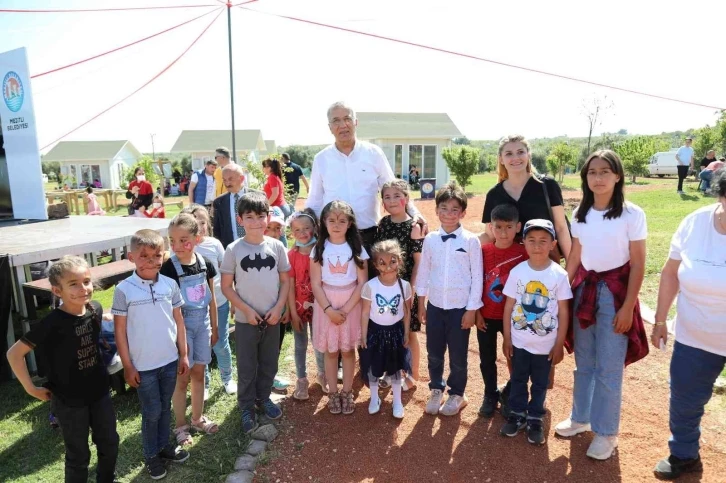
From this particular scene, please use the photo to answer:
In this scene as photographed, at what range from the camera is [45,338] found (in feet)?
7.73

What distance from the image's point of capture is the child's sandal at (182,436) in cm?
313

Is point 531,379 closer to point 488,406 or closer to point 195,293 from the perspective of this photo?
point 488,406

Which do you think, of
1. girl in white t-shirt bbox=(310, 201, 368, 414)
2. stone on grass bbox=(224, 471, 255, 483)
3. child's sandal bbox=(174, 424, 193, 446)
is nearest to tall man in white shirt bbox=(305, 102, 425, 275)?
girl in white t-shirt bbox=(310, 201, 368, 414)

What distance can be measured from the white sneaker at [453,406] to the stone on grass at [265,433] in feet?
3.95

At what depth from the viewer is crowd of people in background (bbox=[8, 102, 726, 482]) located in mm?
2496

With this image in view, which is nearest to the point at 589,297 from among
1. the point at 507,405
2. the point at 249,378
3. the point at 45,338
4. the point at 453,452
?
the point at 507,405

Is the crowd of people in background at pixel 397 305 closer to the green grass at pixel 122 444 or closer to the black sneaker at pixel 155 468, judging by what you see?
the black sneaker at pixel 155 468

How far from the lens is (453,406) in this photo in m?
3.38

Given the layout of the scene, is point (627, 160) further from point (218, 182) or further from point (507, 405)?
point (507, 405)

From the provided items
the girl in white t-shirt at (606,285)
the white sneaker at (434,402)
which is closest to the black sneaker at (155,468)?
the white sneaker at (434,402)

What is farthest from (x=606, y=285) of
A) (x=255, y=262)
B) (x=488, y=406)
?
(x=255, y=262)

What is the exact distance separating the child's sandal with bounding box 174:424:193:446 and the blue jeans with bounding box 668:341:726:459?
300 cm

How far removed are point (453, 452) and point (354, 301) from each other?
3.84 ft

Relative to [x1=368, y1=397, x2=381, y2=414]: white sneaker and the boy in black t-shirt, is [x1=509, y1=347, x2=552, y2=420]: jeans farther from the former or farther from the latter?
the boy in black t-shirt
